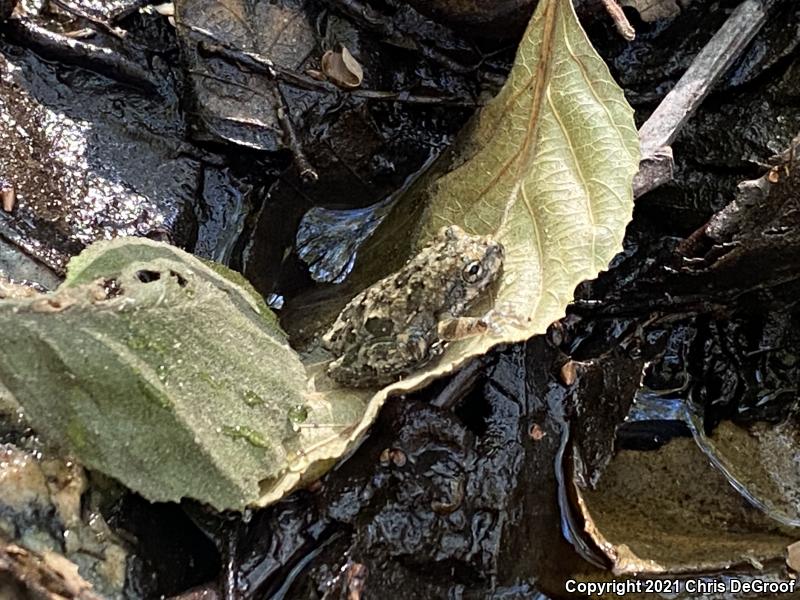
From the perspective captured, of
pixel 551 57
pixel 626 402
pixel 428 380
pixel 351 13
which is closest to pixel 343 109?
pixel 351 13

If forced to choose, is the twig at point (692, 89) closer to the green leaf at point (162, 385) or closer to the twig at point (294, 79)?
the twig at point (294, 79)

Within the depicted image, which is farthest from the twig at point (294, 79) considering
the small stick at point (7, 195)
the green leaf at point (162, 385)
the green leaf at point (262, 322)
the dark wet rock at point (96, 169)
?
the green leaf at point (162, 385)

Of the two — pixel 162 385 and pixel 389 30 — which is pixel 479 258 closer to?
pixel 162 385

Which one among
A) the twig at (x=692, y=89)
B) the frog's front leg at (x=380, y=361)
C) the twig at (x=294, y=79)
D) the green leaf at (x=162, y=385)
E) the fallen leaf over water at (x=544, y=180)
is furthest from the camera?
the twig at (x=294, y=79)

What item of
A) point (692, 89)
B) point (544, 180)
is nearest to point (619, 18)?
point (692, 89)

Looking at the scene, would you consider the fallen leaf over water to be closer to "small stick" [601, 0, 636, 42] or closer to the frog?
the frog

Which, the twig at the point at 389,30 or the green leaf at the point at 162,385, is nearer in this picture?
the green leaf at the point at 162,385
